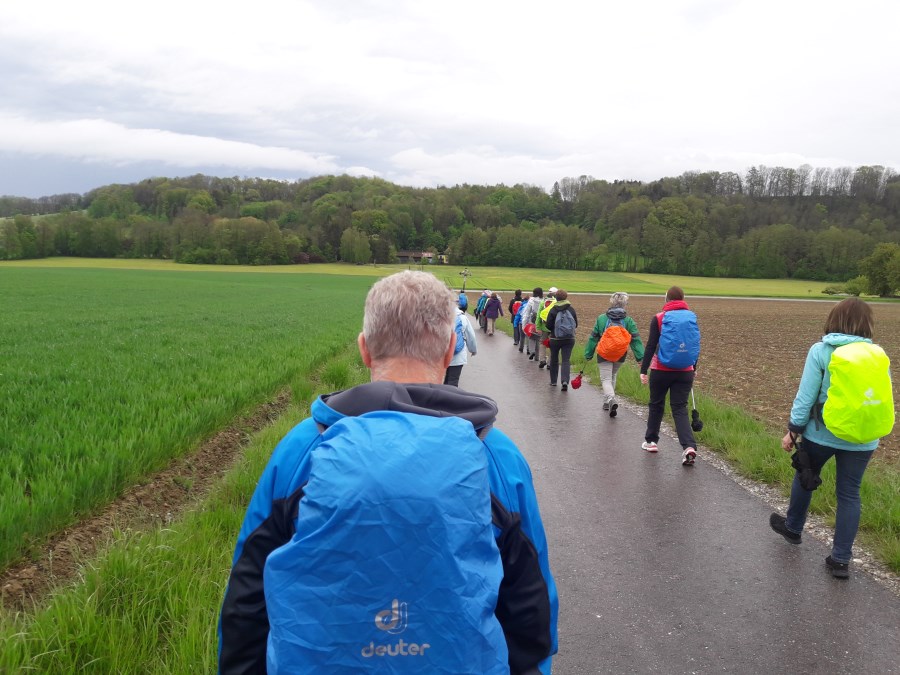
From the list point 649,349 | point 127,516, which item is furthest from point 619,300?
point 127,516

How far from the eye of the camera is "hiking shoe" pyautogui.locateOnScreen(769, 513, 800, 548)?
437cm

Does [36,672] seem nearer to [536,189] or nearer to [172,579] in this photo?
[172,579]

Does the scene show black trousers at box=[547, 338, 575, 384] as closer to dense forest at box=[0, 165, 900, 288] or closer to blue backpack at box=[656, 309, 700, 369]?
blue backpack at box=[656, 309, 700, 369]

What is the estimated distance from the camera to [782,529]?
4.43 m

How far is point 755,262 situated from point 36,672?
109m

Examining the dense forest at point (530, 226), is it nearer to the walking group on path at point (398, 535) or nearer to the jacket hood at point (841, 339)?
the jacket hood at point (841, 339)

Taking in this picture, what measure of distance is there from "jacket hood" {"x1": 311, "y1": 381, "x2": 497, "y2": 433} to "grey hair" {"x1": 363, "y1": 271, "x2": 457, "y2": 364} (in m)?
0.21

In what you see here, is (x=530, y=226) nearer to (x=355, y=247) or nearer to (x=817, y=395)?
(x=355, y=247)

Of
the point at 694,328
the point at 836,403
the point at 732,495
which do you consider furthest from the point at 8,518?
the point at 694,328

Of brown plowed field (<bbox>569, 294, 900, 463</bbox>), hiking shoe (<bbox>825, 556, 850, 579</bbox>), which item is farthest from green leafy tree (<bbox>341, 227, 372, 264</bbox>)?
hiking shoe (<bbox>825, 556, 850, 579</bbox>)

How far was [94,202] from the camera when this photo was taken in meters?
132

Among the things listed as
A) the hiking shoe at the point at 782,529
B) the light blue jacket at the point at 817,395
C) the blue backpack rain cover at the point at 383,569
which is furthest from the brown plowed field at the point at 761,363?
the blue backpack rain cover at the point at 383,569

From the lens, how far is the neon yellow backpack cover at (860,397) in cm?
376

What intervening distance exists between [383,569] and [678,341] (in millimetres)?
5863
